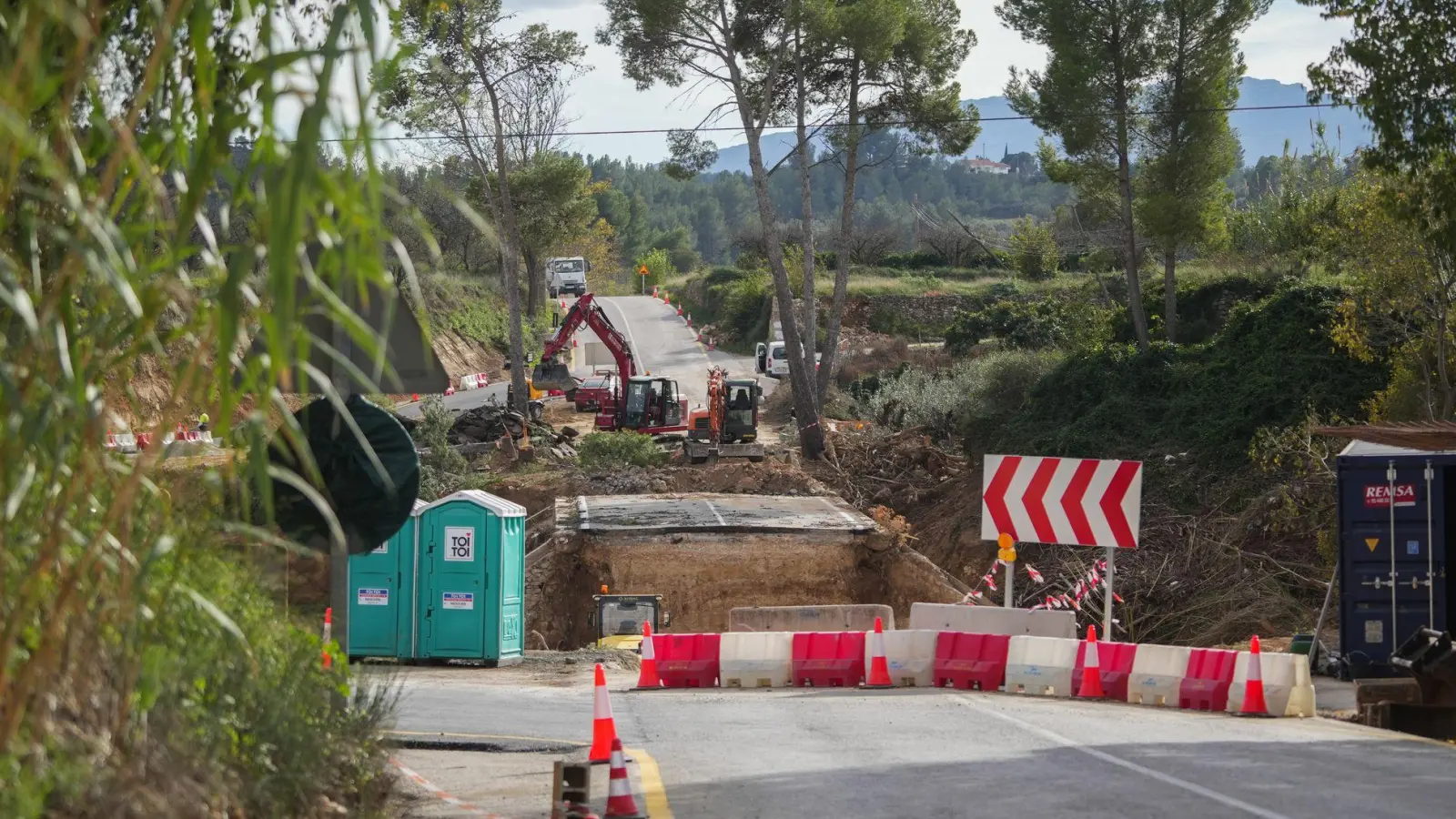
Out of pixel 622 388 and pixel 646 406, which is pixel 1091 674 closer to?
pixel 646 406

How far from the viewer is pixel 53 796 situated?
4.66 metres

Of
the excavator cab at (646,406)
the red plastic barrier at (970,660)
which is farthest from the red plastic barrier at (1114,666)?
the excavator cab at (646,406)

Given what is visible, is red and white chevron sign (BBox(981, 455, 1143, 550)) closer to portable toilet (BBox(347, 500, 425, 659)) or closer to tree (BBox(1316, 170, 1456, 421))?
portable toilet (BBox(347, 500, 425, 659))

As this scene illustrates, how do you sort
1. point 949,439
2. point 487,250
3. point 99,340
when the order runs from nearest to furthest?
point 99,340, point 949,439, point 487,250

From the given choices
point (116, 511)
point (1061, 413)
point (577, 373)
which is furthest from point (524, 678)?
point (577, 373)

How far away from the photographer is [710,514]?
30.1 metres

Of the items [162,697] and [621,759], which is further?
[621,759]

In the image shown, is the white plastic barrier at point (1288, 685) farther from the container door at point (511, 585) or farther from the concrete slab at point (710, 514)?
the concrete slab at point (710, 514)

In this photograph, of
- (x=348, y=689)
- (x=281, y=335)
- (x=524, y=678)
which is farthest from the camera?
(x=524, y=678)

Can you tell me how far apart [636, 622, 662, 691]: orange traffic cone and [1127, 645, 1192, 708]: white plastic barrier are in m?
5.05

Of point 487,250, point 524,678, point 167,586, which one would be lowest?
point 524,678

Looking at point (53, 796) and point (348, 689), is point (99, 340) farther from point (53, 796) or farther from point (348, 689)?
point (348, 689)

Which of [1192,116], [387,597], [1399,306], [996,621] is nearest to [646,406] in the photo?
[1192,116]

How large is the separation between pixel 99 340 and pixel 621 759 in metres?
4.14
